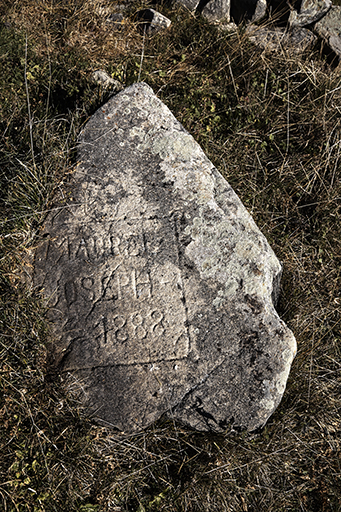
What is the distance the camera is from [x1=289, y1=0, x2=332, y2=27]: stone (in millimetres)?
3605

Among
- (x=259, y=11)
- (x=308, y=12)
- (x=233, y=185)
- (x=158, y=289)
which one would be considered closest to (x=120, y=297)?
(x=158, y=289)

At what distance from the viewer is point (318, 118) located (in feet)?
11.2

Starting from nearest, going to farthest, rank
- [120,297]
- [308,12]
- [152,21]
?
[120,297]
[152,21]
[308,12]

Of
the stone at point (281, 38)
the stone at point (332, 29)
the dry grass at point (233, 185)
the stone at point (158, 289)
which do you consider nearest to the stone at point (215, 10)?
the dry grass at point (233, 185)

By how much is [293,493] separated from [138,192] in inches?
80.8

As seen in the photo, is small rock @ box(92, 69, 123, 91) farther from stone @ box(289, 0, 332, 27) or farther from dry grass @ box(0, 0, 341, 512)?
stone @ box(289, 0, 332, 27)

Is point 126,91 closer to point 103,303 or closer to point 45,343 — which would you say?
point 103,303

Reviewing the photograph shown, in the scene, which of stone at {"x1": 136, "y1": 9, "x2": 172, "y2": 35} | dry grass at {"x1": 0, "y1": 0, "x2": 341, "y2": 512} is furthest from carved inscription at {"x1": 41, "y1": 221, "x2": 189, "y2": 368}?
stone at {"x1": 136, "y1": 9, "x2": 172, "y2": 35}

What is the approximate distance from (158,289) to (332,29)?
2.77m

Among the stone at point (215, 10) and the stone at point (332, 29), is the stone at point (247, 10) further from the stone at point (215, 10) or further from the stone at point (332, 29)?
the stone at point (332, 29)

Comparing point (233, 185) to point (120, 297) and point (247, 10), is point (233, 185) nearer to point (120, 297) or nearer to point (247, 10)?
point (120, 297)

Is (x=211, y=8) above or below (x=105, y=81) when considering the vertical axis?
above

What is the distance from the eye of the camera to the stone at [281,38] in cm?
357

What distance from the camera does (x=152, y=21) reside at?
3.52 meters
